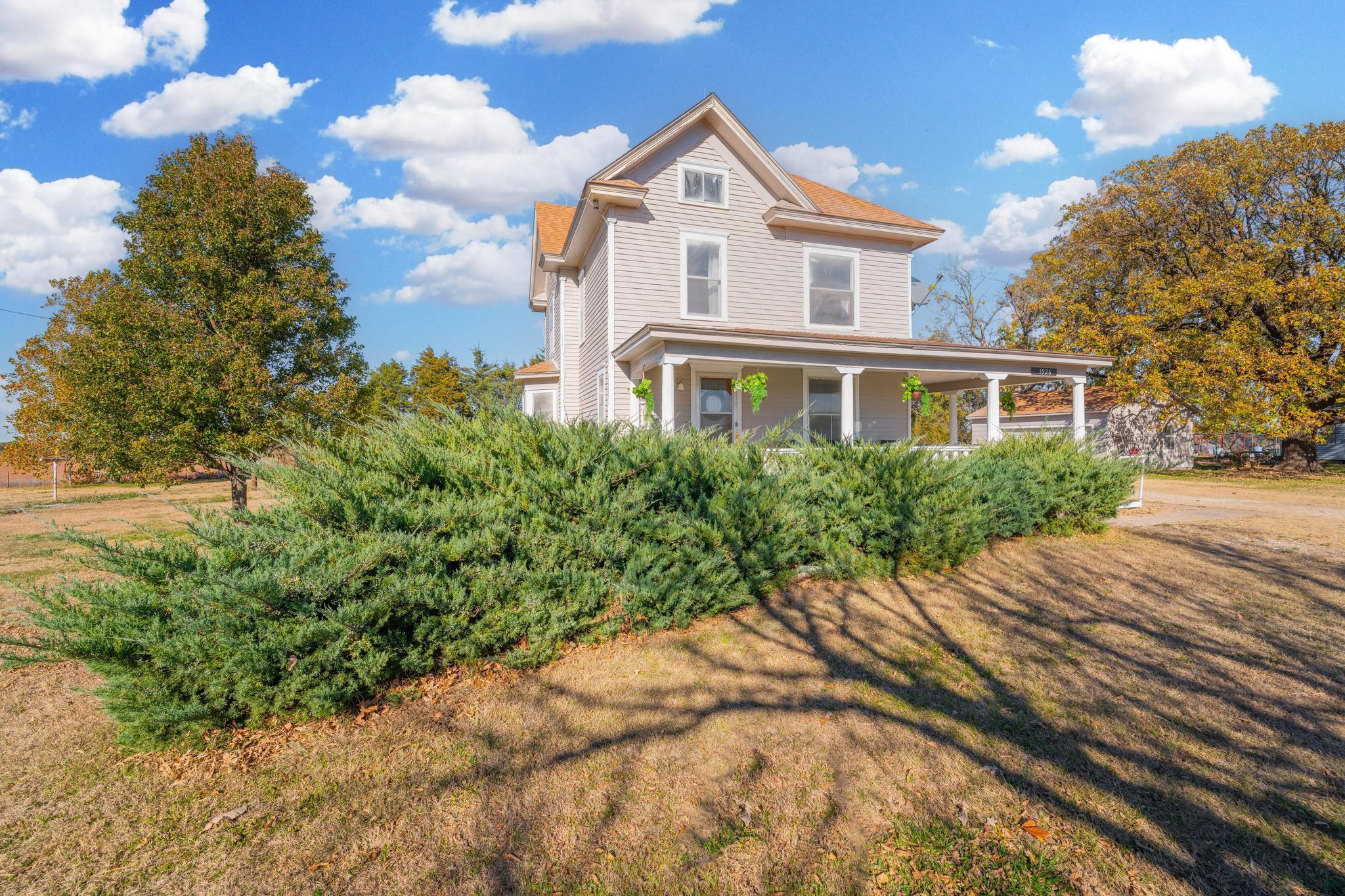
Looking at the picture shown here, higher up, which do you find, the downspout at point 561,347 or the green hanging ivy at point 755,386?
the downspout at point 561,347

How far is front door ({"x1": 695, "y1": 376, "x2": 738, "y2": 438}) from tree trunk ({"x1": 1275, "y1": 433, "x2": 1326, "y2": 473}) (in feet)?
72.1

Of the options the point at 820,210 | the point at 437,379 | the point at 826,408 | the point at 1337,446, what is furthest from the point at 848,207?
the point at 1337,446

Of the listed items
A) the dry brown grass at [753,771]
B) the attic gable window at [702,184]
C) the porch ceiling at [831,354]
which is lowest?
the dry brown grass at [753,771]

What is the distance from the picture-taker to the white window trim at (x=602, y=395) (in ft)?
43.2

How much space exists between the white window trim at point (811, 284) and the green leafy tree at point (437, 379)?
21418 mm

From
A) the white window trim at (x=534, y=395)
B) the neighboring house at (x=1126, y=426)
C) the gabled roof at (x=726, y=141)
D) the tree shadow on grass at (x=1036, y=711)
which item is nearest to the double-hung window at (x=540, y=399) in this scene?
the white window trim at (x=534, y=395)

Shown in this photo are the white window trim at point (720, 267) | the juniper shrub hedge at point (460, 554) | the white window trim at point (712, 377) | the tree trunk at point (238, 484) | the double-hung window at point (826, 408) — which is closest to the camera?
the juniper shrub hedge at point (460, 554)

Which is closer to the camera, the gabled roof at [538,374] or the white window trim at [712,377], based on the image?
the white window trim at [712,377]

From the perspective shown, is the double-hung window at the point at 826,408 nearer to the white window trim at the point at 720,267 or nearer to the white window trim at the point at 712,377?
the white window trim at the point at 712,377

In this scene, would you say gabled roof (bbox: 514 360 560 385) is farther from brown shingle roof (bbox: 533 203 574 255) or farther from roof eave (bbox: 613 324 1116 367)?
roof eave (bbox: 613 324 1116 367)

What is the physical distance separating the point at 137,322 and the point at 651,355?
8.25 metres

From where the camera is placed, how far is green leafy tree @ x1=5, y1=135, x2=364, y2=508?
10.0 m

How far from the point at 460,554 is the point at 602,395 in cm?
947

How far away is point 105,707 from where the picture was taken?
338 centimetres
